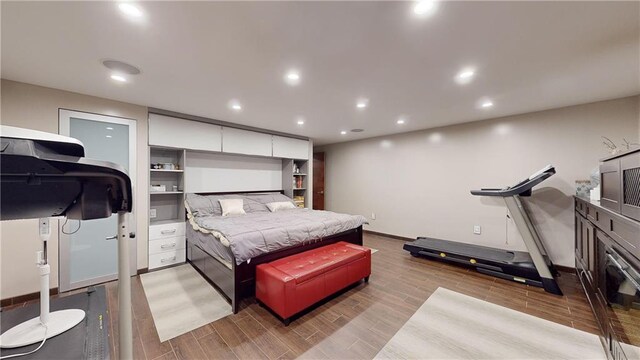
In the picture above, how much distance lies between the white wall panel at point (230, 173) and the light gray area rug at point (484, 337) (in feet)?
12.6

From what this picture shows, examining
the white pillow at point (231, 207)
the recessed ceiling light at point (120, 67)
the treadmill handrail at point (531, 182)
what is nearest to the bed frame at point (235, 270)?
the white pillow at point (231, 207)

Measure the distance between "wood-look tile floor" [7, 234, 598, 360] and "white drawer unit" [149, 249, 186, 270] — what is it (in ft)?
1.05

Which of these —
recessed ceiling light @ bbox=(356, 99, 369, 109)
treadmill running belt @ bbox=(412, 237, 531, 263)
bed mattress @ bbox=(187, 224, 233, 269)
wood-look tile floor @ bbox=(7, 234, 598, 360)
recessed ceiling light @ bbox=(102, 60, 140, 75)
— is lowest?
wood-look tile floor @ bbox=(7, 234, 598, 360)

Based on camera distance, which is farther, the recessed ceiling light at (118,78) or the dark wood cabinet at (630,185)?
the recessed ceiling light at (118,78)

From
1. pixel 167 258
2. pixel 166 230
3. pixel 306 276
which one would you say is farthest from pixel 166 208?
pixel 306 276

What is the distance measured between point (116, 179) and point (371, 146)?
209 inches

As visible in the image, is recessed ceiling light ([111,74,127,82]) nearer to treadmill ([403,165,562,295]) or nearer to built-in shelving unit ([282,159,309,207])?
built-in shelving unit ([282,159,309,207])

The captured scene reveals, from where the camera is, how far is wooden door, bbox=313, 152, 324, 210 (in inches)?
275

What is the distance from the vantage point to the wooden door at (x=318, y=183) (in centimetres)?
698

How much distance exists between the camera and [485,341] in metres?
1.96

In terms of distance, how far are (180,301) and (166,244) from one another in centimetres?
128

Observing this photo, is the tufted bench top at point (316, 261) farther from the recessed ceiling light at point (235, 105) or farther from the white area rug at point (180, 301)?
the recessed ceiling light at point (235, 105)

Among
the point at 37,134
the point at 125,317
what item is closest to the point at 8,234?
the point at 125,317

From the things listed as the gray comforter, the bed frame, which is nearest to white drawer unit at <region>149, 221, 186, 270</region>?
the bed frame
